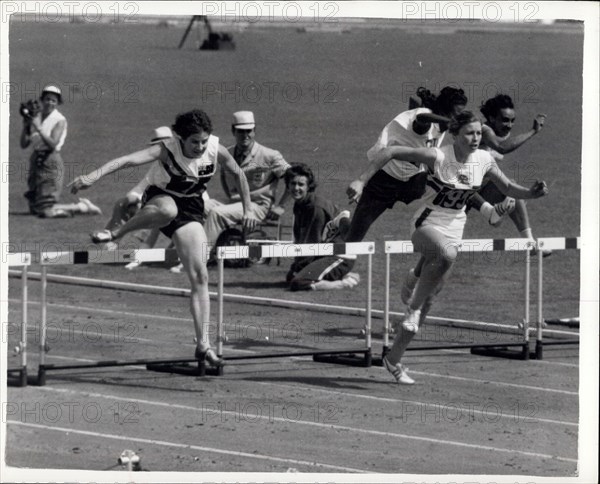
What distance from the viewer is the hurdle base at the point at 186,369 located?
10.9 m

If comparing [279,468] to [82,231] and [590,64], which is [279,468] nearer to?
[590,64]

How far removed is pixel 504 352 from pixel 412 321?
1.51 m

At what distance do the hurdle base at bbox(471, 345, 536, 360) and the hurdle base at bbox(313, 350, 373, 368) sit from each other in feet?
3.30

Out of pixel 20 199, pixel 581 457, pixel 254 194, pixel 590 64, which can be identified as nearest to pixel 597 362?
pixel 581 457

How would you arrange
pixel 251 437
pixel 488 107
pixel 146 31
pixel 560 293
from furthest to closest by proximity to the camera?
1. pixel 146 31
2. pixel 560 293
3. pixel 488 107
4. pixel 251 437

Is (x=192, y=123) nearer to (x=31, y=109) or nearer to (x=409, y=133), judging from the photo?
(x=409, y=133)

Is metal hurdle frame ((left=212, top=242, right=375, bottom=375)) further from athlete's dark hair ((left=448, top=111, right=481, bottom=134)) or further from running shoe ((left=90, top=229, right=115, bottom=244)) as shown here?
athlete's dark hair ((left=448, top=111, right=481, bottom=134))

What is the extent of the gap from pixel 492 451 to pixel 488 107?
5.00 metres

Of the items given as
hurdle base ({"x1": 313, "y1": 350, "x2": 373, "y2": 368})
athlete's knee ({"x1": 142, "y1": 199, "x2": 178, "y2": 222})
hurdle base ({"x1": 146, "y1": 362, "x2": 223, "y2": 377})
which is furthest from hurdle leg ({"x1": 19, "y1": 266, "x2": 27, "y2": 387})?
hurdle base ({"x1": 313, "y1": 350, "x2": 373, "y2": 368})

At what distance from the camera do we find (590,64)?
1001 cm

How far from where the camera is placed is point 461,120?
1095 centimetres

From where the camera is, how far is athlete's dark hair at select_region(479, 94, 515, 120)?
43.8 ft

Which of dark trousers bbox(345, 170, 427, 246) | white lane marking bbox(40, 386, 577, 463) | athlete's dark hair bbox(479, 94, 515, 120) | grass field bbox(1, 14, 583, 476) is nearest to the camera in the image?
grass field bbox(1, 14, 583, 476)

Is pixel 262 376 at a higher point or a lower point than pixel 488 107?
lower
